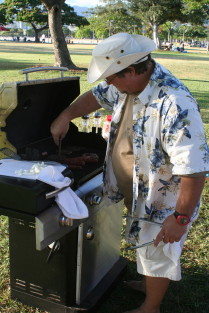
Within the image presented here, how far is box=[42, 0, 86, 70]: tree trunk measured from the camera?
1413 centimetres

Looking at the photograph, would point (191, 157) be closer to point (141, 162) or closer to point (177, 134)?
point (177, 134)

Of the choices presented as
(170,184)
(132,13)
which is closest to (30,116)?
(170,184)

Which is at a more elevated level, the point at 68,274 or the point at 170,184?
the point at 170,184

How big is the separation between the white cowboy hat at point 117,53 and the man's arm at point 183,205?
1.94 feet

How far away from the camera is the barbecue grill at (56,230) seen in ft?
6.50

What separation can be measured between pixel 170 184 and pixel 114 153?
0.36 metres

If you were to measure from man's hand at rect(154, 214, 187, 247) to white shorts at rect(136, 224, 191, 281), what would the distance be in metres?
0.13

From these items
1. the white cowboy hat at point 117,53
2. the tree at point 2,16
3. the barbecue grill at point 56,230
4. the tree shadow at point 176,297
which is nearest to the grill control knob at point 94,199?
the barbecue grill at point 56,230

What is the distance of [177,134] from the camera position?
5.21 ft

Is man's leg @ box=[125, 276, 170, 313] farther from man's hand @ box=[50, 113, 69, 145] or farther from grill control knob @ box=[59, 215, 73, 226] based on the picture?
man's hand @ box=[50, 113, 69, 145]

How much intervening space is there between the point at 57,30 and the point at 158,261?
14.1m

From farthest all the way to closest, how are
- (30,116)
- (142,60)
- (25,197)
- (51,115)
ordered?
(51,115), (30,116), (142,60), (25,197)

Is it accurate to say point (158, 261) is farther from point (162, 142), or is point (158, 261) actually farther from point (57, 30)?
point (57, 30)

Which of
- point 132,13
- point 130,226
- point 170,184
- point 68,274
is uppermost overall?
point 132,13
